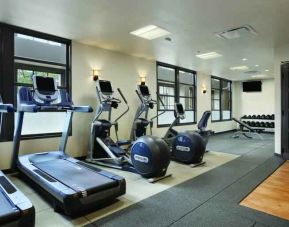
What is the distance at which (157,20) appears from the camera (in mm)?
4156

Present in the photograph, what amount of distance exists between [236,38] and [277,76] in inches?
65.8

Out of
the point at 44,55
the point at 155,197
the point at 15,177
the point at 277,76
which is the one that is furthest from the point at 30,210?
the point at 277,76

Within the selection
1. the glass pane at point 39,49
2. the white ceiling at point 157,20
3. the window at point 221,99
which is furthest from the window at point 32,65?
the window at point 221,99

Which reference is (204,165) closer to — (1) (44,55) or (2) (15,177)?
(2) (15,177)

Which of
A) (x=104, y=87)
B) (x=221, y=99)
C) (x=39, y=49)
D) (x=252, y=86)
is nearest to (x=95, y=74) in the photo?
(x=104, y=87)

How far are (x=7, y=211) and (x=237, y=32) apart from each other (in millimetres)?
4965

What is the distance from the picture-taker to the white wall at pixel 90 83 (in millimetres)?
4914

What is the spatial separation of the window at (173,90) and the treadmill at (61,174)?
3.82 m

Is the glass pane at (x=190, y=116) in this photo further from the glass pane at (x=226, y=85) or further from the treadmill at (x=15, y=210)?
the treadmill at (x=15, y=210)

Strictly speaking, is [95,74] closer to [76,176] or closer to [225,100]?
[76,176]

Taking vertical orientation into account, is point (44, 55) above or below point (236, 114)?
above

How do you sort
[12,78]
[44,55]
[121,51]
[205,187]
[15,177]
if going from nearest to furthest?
1. [205,187]
2. [15,177]
3. [12,78]
4. [44,55]
5. [121,51]

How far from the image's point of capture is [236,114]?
1298 cm

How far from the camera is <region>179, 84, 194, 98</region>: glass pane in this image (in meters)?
9.23
